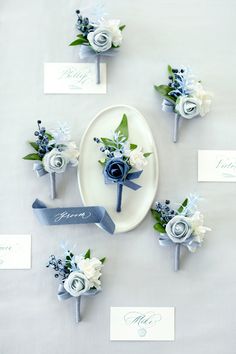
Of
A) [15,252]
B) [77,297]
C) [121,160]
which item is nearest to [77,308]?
[77,297]

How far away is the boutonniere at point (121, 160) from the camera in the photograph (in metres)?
1.38

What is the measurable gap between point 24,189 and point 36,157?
0.38 ft

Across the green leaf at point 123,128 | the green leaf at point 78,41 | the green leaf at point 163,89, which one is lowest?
the green leaf at point 123,128

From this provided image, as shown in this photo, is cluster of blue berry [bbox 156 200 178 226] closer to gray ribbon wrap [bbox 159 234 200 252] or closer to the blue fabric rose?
gray ribbon wrap [bbox 159 234 200 252]

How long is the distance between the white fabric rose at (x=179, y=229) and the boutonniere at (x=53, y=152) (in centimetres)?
34

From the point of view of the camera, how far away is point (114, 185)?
1488 mm

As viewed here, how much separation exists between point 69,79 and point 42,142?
8.7 inches

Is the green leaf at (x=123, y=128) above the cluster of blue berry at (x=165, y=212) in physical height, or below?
above

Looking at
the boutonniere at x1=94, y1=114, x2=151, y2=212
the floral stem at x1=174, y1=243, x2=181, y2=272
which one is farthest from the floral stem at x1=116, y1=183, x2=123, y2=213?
the floral stem at x1=174, y1=243, x2=181, y2=272

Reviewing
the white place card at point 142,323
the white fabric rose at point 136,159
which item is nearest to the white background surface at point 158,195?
the white place card at point 142,323

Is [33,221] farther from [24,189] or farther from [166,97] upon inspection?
[166,97]

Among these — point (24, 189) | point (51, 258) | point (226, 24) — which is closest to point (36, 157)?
point (24, 189)

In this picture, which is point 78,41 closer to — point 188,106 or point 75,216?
point 188,106

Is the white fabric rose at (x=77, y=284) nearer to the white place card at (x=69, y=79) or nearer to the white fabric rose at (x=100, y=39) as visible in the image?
the white place card at (x=69, y=79)
